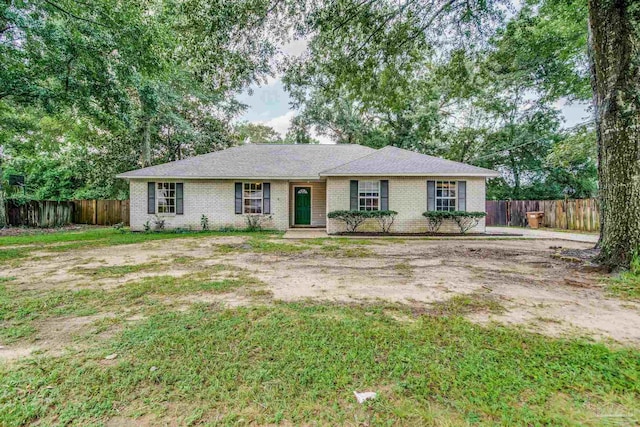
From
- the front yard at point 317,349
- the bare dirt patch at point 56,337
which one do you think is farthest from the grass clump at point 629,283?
the bare dirt patch at point 56,337

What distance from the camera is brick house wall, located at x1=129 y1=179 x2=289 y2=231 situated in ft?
43.3

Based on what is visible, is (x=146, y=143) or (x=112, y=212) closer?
(x=112, y=212)

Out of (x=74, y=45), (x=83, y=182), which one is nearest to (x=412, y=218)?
(x=74, y=45)

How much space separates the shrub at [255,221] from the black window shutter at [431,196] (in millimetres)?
7425

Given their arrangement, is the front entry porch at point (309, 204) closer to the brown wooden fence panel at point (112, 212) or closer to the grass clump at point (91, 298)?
the grass clump at point (91, 298)

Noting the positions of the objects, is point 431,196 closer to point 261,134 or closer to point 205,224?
point 205,224

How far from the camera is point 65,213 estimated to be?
51.6 feet

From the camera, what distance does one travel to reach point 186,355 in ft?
7.73

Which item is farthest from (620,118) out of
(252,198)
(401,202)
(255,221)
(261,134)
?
(261,134)

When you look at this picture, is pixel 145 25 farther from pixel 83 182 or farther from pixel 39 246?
pixel 83 182

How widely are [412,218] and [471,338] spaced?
32.2 ft

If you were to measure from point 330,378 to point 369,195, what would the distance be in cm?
1050

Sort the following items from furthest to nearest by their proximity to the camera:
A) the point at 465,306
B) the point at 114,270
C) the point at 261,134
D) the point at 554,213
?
the point at 261,134 → the point at 554,213 → the point at 114,270 → the point at 465,306

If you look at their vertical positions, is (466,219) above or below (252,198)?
below
